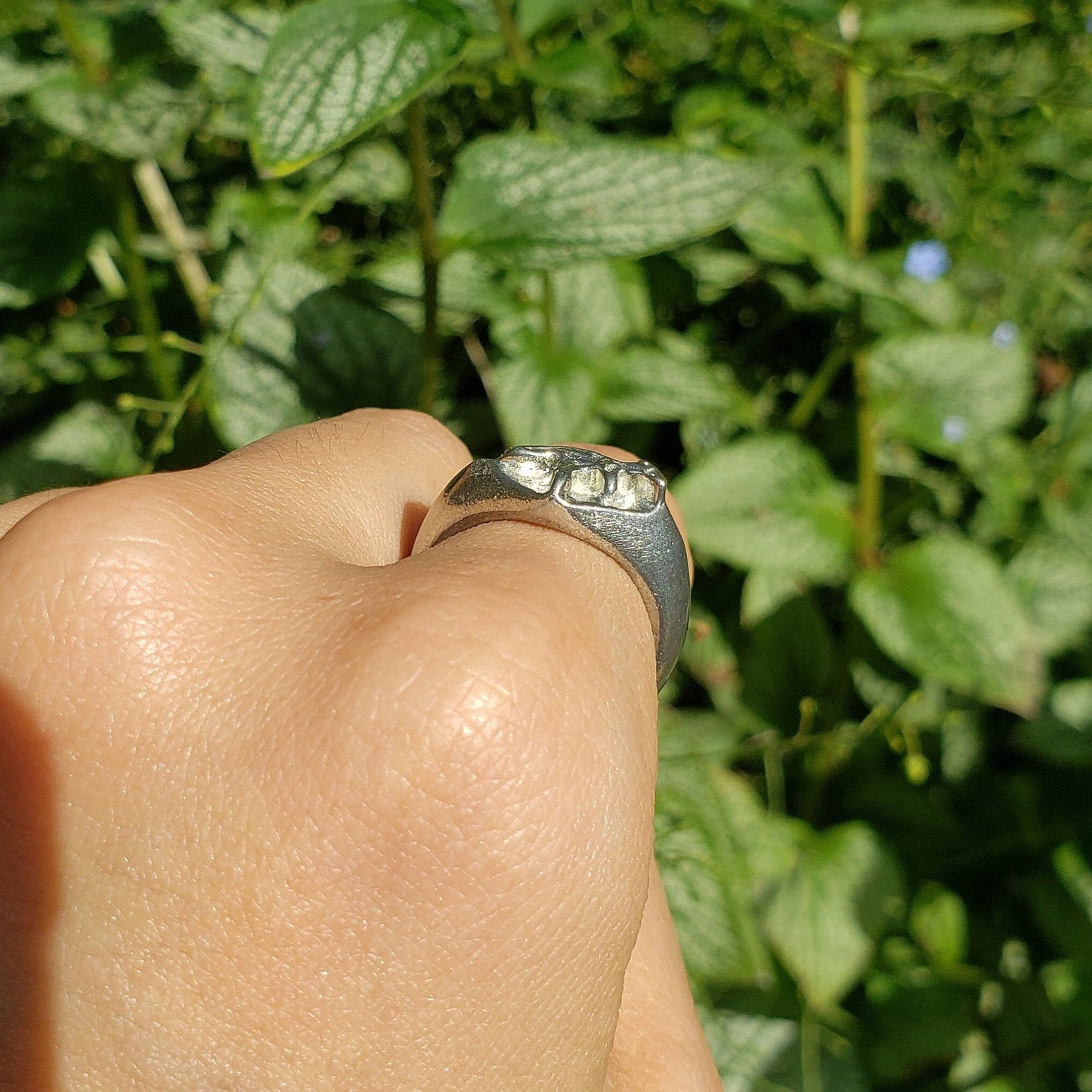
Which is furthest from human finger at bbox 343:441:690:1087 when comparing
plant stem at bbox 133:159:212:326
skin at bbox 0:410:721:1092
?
plant stem at bbox 133:159:212:326

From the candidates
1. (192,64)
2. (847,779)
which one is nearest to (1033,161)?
(847,779)

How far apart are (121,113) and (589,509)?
0.86m

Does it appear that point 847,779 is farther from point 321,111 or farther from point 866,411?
point 321,111

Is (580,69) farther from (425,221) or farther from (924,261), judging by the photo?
(924,261)

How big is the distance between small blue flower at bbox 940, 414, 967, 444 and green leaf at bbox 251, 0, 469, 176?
88cm

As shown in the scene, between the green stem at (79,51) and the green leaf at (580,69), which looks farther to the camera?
the green leaf at (580,69)

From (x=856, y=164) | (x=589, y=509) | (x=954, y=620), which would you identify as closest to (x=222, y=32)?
(x=589, y=509)

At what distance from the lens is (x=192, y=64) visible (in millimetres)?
1165

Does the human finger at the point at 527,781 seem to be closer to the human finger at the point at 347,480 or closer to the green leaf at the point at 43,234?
the human finger at the point at 347,480

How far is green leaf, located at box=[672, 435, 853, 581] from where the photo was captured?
4.07 feet

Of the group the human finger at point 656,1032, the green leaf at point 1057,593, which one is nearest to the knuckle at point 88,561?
the human finger at point 656,1032

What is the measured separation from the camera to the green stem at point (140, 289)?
1.18 metres

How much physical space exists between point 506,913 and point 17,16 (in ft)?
Result: 4.56

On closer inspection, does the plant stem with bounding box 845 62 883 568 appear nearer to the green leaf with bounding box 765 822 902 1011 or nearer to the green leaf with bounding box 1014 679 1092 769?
the green leaf with bounding box 1014 679 1092 769
